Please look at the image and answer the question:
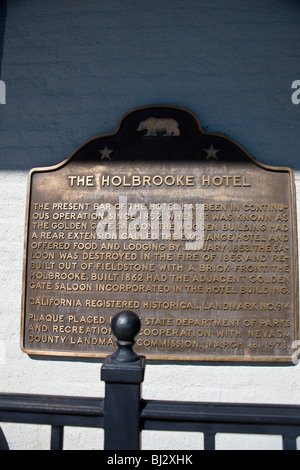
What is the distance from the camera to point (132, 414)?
1.44 metres

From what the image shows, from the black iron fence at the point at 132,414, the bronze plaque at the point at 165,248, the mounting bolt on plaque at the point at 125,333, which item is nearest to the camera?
the black iron fence at the point at 132,414

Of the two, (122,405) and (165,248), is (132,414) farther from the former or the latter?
(165,248)

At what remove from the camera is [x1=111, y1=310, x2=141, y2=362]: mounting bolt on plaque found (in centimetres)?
153

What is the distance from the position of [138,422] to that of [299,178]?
241 cm

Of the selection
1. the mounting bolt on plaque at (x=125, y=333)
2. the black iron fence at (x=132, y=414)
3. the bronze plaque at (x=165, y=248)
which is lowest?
the black iron fence at (x=132, y=414)

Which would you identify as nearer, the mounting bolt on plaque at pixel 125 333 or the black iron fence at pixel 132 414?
the black iron fence at pixel 132 414

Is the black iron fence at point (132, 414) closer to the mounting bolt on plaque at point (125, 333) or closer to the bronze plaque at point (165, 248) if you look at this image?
the mounting bolt on plaque at point (125, 333)

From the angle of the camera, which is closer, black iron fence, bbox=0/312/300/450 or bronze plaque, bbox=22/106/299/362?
black iron fence, bbox=0/312/300/450

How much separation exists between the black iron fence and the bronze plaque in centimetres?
142

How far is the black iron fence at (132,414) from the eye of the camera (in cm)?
141

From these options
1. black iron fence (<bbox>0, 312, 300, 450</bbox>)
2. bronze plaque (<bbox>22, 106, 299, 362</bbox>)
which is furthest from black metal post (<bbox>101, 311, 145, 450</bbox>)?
bronze plaque (<bbox>22, 106, 299, 362</bbox>)

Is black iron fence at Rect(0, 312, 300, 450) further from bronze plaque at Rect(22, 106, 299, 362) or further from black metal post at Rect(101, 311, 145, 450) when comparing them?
bronze plaque at Rect(22, 106, 299, 362)

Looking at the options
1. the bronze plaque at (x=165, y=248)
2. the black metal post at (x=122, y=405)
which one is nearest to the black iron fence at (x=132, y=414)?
the black metal post at (x=122, y=405)

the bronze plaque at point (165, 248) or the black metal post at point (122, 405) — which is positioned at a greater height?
the bronze plaque at point (165, 248)
